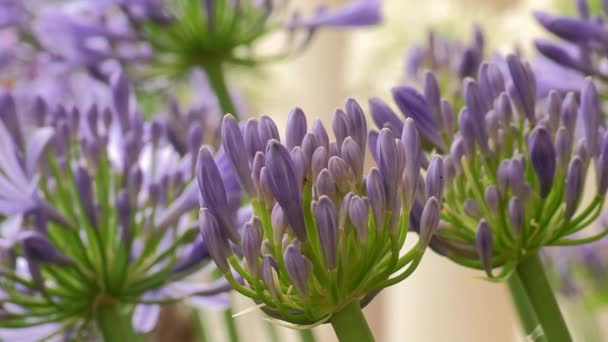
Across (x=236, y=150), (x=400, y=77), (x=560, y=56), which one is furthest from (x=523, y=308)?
(x=400, y=77)

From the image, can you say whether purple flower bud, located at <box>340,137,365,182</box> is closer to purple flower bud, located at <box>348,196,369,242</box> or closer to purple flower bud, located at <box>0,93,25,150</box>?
purple flower bud, located at <box>348,196,369,242</box>

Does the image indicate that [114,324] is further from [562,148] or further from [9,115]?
[562,148]

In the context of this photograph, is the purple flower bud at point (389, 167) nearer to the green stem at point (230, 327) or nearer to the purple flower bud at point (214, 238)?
the purple flower bud at point (214, 238)

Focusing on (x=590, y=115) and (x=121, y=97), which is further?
(x=121, y=97)

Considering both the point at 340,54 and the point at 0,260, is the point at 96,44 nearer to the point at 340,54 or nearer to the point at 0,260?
the point at 0,260

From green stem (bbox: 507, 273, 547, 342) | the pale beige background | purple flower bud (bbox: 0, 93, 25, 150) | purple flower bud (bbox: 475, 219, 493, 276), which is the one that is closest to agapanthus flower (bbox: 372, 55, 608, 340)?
purple flower bud (bbox: 475, 219, 493, 276)

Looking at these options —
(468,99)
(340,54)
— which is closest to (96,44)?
(468,99)
